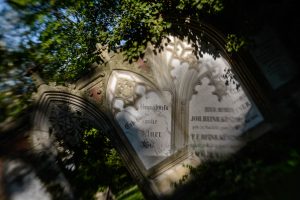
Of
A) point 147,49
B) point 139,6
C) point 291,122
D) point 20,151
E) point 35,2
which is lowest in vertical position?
point 291,122

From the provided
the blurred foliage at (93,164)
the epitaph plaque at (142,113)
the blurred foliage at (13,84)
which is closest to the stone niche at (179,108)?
the epitaph plaque at (142,113)

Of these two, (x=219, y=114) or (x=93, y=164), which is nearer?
(x=219, y=114)

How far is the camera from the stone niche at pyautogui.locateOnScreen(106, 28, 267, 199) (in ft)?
24.6

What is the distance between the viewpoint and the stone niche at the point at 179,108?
750cm

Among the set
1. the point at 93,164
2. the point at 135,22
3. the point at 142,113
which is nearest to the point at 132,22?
the point at 135,22

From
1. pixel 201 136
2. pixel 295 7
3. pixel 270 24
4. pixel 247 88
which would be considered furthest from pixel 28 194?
pixel 295 7

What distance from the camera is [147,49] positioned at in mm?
7703

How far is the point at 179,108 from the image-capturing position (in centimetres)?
767

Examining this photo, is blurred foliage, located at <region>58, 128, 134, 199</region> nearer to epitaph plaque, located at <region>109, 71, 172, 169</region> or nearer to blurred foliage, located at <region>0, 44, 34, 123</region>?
blurred foliage, located at <region>0, 44, 34, 123</region>

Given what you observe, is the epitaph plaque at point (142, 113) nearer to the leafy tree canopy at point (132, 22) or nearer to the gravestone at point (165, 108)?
the gravestone at point (165, 108)

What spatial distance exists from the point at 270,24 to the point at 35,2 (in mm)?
5544

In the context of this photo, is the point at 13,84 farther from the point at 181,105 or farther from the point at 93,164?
the point at 93,164

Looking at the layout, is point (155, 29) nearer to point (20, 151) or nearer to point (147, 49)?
point (147, 49)

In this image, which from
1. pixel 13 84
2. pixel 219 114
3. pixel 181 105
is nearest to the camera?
pixel 219 114
